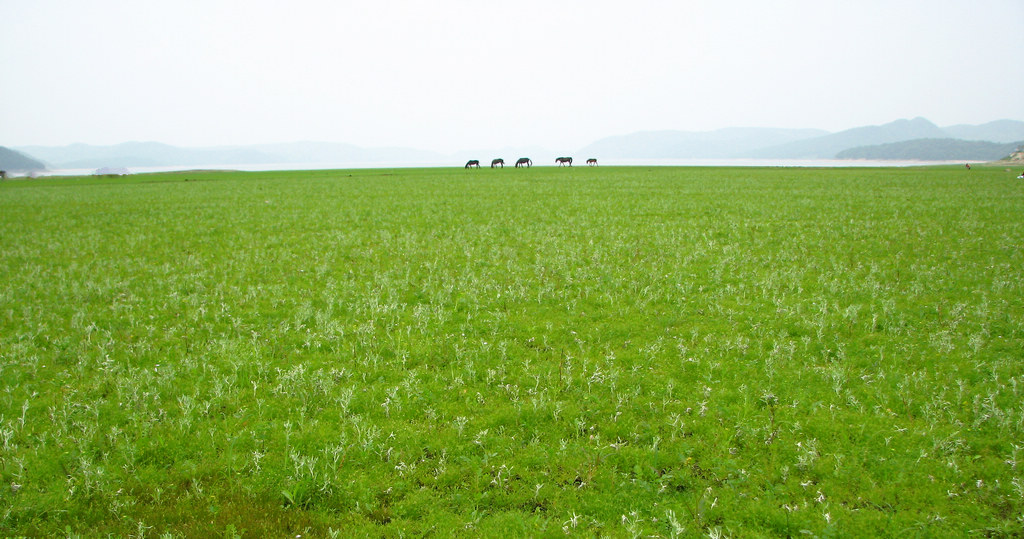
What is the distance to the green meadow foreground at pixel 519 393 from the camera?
6.23 meters

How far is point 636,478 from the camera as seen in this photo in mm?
6703

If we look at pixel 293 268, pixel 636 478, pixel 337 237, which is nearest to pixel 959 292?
pixel 636 478

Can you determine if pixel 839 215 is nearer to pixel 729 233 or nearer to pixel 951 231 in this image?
pixel 951 231

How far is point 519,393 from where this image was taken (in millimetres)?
9109

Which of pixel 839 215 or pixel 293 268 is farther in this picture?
pixel 839 215

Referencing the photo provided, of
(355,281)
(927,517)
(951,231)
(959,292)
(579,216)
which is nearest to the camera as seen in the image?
(927,517)

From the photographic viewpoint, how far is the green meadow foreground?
6234mm

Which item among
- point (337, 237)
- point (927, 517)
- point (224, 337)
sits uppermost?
point (337, 237)

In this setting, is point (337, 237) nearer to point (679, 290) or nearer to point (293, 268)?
point (293, 268)

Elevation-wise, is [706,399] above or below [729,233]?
below

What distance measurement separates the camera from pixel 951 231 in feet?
79.2

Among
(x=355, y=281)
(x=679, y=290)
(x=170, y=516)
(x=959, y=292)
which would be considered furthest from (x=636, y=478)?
(x=959, y=292)

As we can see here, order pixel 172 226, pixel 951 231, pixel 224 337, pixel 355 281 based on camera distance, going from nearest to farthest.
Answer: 1. pixel 224 337
2. pixel 355 281
3. pixel 951 231
4. pixel 172 226

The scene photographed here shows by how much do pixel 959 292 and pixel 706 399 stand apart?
38.1ft
